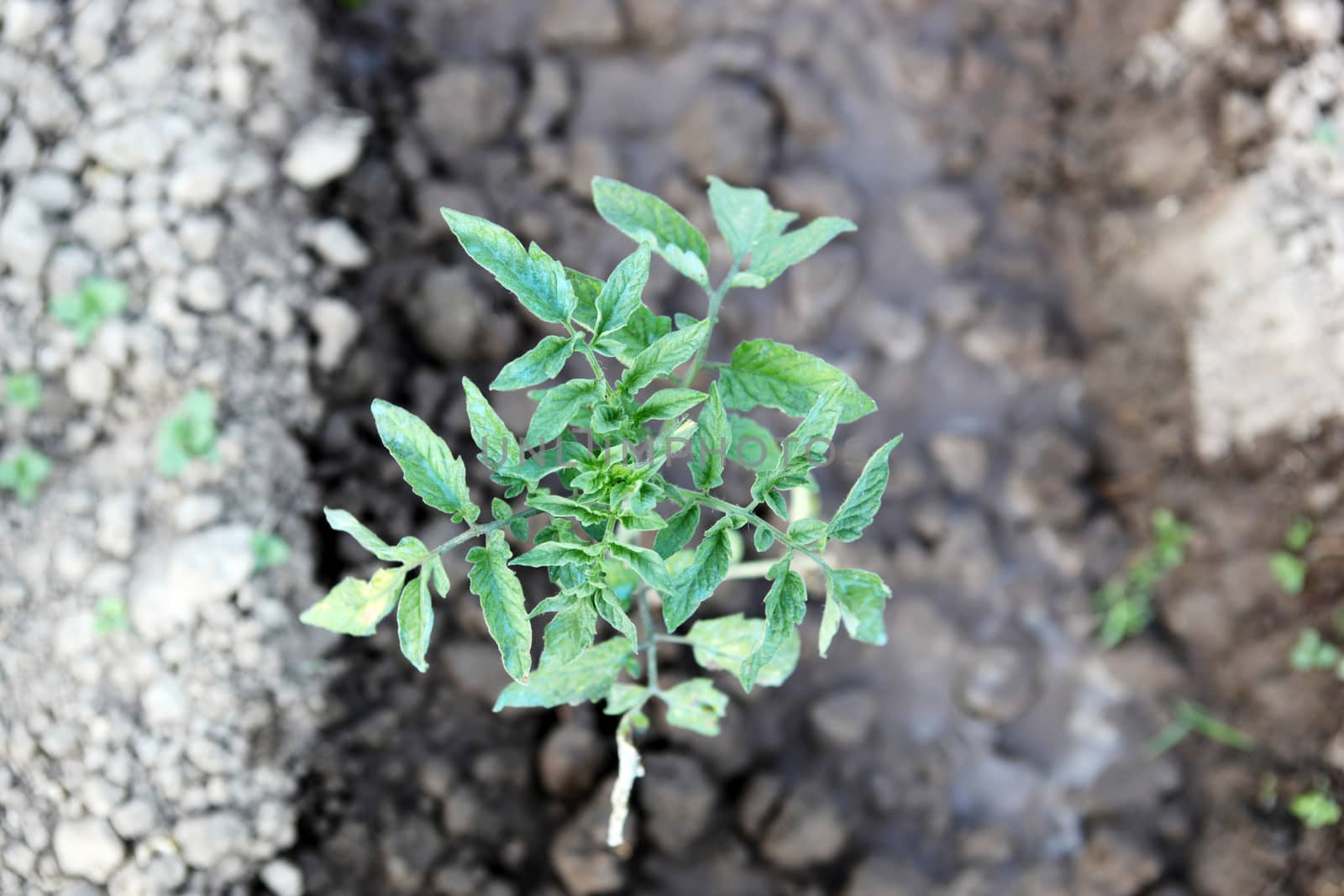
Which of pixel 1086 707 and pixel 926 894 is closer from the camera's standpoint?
pixel 926 894

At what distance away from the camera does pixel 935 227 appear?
2666mm

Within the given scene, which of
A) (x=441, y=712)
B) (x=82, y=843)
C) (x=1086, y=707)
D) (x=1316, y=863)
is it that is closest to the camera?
(x=82, y=843)

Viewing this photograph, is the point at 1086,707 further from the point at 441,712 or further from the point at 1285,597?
the point at 441,712

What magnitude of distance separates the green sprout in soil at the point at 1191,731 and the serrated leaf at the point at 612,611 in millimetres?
1676

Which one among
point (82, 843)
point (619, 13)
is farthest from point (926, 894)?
point (619, 13)

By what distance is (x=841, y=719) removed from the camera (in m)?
2.45

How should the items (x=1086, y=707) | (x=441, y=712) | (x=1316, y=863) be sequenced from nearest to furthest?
(x=441, y=712) < (x=1316, y=863) < (x=1086, y=707)

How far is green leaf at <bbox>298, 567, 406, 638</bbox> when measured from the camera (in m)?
A: 1.45

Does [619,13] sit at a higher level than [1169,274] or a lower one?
higher

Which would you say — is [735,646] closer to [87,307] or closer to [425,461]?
[425,461]

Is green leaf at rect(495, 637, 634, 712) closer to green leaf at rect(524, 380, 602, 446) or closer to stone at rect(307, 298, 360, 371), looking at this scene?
green leaf at rect(524, 380, 602, 446)

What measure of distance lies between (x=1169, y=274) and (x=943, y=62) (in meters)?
0.73

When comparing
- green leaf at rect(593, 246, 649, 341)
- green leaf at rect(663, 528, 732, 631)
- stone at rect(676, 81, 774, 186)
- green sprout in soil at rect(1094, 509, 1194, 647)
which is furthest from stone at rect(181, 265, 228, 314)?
green sprout in soil at rect(1094, 509, 1194, 647)

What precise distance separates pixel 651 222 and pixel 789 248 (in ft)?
0.67
